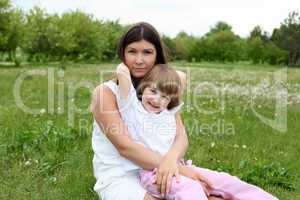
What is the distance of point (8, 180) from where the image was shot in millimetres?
5402

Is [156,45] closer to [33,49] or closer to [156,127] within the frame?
[156,127]

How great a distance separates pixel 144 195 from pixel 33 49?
44.4 meters

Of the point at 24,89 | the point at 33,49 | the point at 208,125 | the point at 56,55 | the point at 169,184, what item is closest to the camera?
the point at 169,184

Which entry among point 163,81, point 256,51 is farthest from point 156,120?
point 256,51

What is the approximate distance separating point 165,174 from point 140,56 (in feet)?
3.44

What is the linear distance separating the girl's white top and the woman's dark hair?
1.21 ft

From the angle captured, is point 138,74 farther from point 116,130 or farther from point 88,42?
point 88,42

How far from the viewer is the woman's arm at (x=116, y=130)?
403 cm

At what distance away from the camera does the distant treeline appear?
39500 millimetres

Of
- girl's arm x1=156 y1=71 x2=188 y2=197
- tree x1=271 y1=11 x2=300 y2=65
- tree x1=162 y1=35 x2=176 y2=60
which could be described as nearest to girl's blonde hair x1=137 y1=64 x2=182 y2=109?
tree x1=162 y1=35 x2=176 y2=60

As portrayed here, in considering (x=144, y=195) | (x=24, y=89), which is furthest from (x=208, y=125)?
(x=24, y=89)

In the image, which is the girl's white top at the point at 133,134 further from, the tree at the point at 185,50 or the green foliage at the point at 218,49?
the green foliage at the point at 218,49

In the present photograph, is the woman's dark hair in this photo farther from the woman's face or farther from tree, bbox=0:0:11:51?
tree, bbox=0:0:11:51

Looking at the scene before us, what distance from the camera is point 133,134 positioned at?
4.23 metres
